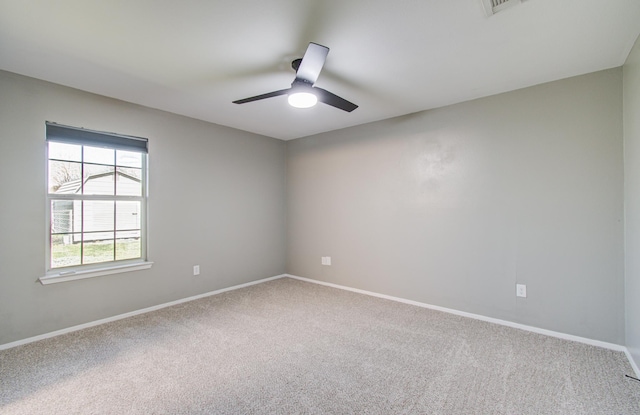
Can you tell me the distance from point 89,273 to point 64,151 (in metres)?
1.25

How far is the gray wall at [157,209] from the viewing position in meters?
2.52

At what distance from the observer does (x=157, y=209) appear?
3.45 meters

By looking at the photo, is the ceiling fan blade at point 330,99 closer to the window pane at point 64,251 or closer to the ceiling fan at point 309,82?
the ceiling fan at point 309,82

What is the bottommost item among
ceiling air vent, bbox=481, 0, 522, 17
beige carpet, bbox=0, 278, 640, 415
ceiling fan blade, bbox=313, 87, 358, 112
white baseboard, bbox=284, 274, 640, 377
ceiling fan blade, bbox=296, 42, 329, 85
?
beige carpet, bbox=0, 278, 640, 415

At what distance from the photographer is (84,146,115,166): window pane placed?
9.86ft

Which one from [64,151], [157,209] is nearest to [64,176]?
[64,151]

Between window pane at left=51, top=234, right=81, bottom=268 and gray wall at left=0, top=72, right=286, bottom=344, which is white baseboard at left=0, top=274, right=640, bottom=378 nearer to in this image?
gray wall at left=0, top=72, right=286, bottom=344

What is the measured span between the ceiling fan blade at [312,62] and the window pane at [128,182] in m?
→ 2.43

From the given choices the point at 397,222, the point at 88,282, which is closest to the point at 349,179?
the point at 397,222

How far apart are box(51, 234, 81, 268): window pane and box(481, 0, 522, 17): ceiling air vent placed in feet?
13.0

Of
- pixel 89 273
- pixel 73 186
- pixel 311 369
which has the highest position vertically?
pixel 73 186

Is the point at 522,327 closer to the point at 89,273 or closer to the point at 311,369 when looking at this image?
the point at 311,369

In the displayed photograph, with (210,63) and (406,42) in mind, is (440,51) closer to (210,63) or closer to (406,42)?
(406,42)

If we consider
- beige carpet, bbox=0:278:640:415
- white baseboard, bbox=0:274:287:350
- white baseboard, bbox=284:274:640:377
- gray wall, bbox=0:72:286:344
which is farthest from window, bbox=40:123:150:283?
white baseboard, bbox=284:274:640:377
